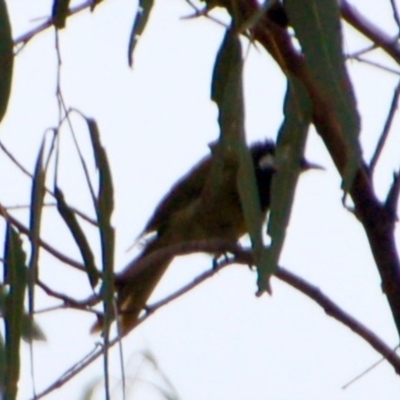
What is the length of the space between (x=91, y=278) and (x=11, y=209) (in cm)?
25

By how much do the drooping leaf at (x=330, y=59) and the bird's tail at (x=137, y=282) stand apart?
866 mm

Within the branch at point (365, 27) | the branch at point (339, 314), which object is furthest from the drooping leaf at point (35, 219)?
the branch at point (365, 27)

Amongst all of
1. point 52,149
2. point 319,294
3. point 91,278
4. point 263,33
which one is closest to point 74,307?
point 91,278

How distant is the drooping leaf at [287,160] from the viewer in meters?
1.84

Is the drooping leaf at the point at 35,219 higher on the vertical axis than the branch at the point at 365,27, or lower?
lower

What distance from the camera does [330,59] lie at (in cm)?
169

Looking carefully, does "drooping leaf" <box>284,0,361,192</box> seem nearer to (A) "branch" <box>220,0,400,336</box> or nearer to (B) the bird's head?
(A) "branch" <box>220,0,400,336</box>

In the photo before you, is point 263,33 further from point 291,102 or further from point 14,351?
point 14,351

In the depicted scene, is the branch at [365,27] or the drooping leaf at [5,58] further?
the branch at [365,27]

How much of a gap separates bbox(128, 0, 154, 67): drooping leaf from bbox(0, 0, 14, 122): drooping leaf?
0.20 m

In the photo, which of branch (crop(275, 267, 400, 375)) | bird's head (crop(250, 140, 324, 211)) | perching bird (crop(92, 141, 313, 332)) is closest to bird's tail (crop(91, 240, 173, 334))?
perching bird (crop(92, 141, 313, 332))

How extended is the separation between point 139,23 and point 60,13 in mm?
182

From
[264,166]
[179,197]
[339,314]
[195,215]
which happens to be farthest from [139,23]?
[264,166]

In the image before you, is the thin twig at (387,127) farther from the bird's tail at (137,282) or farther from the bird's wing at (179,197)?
the bird's wing at (179,197)
